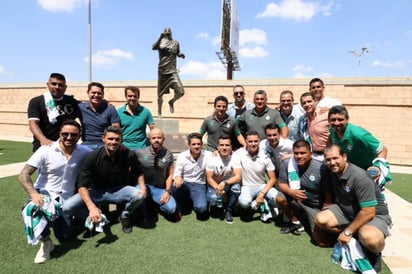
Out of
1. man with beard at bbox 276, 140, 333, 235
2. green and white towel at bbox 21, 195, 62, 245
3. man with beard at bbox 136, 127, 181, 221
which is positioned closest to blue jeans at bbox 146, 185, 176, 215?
man with beard at bbox 136, 127, 181, 221

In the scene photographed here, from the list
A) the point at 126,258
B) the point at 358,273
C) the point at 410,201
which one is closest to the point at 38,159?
the point at 126,258

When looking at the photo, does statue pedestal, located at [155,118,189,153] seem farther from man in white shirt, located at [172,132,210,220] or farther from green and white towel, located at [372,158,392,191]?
green and white towel, located at [372,158,392,191]

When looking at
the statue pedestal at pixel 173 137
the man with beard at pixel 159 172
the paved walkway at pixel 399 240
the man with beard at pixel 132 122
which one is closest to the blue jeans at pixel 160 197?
the man with beard at pixel 159 172

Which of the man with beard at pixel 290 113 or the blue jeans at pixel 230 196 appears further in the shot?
the man with beard at pixel 290 113

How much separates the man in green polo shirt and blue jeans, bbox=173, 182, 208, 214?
6.43 ft

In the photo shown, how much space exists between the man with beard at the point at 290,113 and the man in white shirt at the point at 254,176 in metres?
0.97

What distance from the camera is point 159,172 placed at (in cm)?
385

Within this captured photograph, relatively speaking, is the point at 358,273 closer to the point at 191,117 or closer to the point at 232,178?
the point at 232,178

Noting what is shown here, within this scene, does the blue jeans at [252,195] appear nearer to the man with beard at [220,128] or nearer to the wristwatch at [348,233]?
the man with beard at [220,128]

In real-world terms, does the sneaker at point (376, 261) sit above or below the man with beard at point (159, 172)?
below

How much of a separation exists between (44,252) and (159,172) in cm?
166

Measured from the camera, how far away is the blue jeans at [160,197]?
364cm

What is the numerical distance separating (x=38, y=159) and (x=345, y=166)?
327cm

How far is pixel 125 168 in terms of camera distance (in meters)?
3.34
